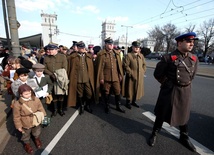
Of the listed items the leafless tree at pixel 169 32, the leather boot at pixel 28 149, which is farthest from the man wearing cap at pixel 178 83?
the leafless tree at pixel 169 32

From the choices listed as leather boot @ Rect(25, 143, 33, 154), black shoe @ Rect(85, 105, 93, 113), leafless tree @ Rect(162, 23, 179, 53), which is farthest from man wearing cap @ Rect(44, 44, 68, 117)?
leafless tree @ Rect(162, 23, 179, 53)

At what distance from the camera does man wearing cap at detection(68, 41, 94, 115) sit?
4.06m

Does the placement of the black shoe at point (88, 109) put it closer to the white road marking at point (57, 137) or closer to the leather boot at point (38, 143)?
the white road marking at point (57, 137)

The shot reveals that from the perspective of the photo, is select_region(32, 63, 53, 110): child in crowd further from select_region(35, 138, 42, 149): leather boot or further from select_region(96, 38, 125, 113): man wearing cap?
select_region(96, 38, 125, 113): man wearing cap

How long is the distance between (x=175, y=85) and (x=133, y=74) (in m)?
1.89

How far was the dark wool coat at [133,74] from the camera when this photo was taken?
444 cm

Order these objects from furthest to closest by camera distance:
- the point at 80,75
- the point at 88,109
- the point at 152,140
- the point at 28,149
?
the point at 88,109 → the point at 80,75 → the point at 152,140 → the point at 28,149

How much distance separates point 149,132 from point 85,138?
4.54ft

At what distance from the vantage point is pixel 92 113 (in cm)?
423

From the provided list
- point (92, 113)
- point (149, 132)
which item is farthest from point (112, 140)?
point (92, 113)

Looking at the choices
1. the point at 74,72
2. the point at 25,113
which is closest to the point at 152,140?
the point at 25,113

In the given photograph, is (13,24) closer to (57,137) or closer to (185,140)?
(57,137)

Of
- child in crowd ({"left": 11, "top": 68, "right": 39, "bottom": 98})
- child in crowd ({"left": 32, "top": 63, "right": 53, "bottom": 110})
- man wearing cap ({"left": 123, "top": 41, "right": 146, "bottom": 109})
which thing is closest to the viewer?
child in crowd ({"left": 11, "top": 68, "right": 39, "bottom": 98})

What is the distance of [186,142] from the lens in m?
2.76
